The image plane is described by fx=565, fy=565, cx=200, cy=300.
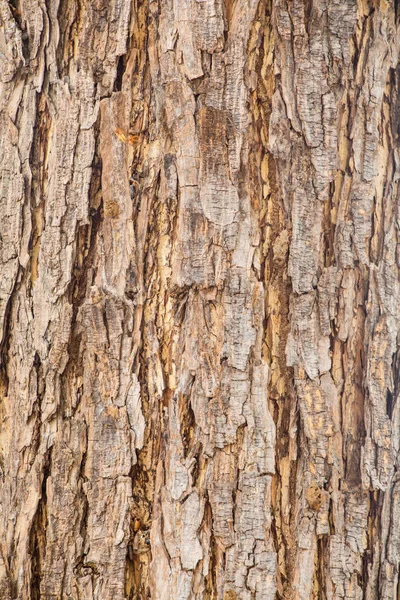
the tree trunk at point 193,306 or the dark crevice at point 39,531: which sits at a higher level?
the tree trunk at point 193,306

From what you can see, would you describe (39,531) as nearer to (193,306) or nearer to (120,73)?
(193,306)

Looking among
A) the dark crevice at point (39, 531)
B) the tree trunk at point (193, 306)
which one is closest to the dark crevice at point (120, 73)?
the tree trunk at point (193, 306)

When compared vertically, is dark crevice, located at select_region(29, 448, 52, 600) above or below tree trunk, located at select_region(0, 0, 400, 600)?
below

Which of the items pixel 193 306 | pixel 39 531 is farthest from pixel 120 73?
pixel 39 531

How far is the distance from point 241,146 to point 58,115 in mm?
389

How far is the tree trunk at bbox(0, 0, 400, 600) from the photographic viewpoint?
1.13 metres

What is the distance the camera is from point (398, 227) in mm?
1243

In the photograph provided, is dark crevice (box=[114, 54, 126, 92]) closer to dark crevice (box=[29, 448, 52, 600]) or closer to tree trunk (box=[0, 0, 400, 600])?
tree trunk (box=[0, 0, 400, 600])

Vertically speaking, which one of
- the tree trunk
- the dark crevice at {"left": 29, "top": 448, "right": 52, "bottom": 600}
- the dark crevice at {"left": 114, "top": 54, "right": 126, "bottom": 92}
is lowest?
the dark crevice at {"left": 29, "top": 448, "right": 52, "bottom": 600}

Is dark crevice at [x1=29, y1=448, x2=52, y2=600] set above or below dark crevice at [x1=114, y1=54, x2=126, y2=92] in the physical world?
below

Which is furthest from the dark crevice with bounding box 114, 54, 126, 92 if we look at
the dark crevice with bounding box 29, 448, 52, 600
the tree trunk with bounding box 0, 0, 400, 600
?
the dark crevice with bounding box 29, 448, 52, 600

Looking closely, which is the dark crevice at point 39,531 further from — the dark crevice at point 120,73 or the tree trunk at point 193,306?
the dark crevice at point 120,73

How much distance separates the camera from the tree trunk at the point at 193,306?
44.4 inches

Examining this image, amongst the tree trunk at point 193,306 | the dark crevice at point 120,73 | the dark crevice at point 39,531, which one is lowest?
the dark crevice at point 39,531
